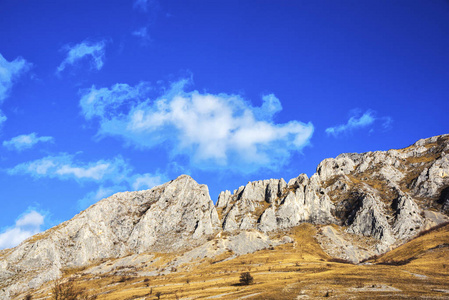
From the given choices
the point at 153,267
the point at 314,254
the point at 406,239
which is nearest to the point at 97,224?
the point at 153,267

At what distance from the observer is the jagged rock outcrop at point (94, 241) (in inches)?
5910

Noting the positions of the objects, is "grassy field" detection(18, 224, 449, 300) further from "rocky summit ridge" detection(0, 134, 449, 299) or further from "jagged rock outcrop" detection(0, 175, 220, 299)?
"jagged rock outcrop" detection(0, 175, 220, 299)

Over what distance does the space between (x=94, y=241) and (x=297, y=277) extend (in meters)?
135

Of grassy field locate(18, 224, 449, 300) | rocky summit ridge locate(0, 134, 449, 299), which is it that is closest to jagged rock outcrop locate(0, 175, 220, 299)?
rocky summit ridge locate(0, 134, 449, 299)

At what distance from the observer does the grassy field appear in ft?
194

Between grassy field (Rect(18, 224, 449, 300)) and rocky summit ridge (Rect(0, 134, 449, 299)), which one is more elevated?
rocky summit ridge (Rect(0, 134, 449, 299))

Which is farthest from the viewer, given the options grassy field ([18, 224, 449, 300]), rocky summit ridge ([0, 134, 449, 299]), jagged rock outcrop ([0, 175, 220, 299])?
rocky summit ridge ([0, 134, 449, 299])

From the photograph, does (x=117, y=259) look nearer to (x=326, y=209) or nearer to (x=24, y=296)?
(x=24, y=296)

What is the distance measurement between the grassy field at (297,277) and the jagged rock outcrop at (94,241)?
11.5 metres

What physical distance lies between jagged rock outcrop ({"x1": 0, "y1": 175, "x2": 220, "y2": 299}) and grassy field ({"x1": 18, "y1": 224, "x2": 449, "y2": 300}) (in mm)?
11494

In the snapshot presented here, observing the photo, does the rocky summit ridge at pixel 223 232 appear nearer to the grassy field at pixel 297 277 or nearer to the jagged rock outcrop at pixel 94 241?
the jagged rock outcrop at pixel 94 241

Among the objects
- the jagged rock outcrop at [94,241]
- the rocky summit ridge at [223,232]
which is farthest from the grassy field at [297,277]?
the jagged rock outcrop at [94,241]

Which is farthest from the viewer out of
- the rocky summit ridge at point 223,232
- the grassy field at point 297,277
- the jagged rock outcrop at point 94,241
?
the rocky summit ridge at point 223,232

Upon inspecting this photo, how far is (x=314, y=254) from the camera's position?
15350 centimetres
